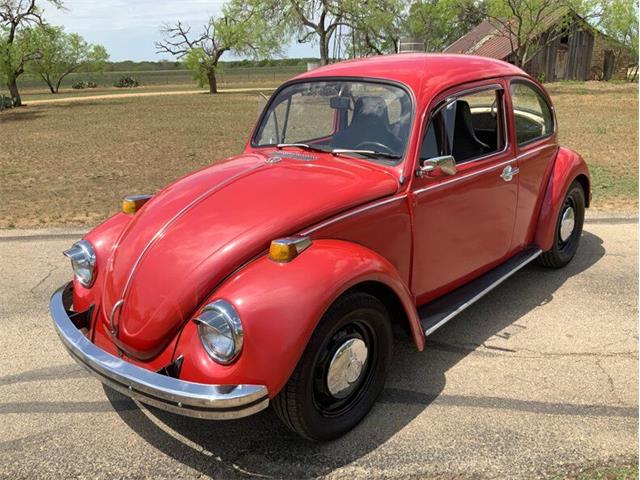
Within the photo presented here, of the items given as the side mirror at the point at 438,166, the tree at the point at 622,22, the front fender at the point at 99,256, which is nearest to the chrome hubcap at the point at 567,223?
the side mirror at the point at 438,166

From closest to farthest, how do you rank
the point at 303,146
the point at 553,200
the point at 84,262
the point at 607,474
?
the point at 607,474
the point at 84,262
the point at 303,146
the point at 553,200

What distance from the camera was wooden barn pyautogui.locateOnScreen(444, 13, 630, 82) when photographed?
1432 inches

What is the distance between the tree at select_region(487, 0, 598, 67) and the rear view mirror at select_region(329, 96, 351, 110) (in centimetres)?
3010

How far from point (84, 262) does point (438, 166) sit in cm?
209

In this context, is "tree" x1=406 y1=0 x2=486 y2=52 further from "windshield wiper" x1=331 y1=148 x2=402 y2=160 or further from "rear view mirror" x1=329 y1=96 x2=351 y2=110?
"windshield wiper" x1=331 y1=148 x2=402 y2=160

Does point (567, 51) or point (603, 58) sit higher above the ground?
point (567, 51)

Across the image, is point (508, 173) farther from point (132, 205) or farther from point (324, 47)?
point (324, 47)

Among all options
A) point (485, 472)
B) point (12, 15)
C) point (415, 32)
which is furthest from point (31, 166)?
point (415, 32)

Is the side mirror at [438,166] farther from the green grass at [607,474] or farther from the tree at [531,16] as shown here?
the tree at [531,16]

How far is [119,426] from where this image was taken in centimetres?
287

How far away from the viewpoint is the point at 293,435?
9.12 ft

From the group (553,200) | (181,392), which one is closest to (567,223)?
(553,200)

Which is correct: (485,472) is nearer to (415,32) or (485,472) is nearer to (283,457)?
(283,457)

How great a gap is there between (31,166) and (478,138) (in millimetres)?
9868
